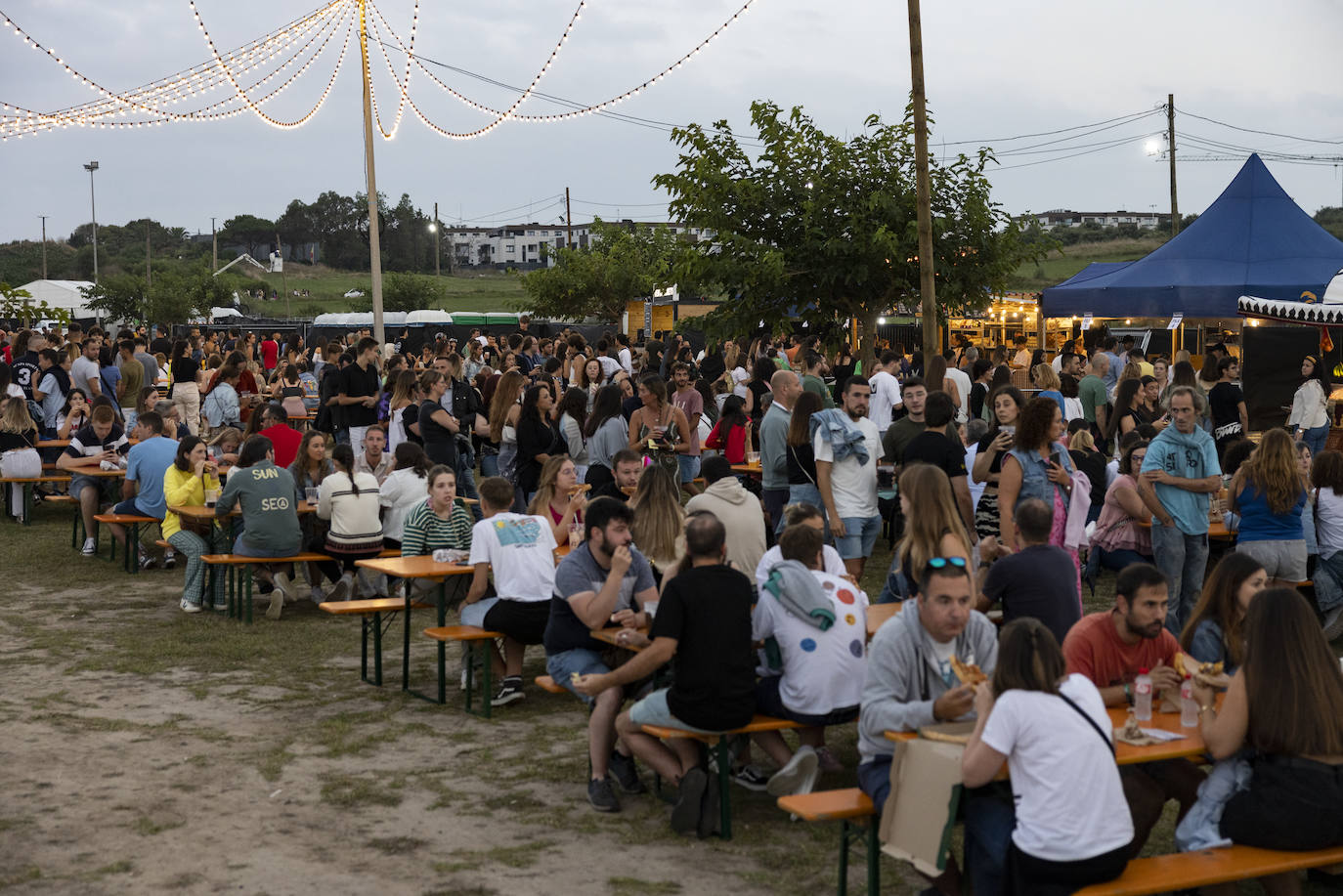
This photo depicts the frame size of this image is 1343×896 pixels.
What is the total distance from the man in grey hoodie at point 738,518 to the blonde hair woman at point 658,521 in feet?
0.70

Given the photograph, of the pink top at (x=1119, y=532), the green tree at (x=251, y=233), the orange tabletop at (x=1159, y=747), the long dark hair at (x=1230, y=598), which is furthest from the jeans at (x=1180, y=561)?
the green tree at (x=251, y=233)

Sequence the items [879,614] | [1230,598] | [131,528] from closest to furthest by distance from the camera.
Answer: [1230,598]
[879,614]
[131,528]

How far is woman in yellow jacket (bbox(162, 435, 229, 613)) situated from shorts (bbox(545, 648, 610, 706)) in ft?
14.2

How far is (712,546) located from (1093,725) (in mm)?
1795

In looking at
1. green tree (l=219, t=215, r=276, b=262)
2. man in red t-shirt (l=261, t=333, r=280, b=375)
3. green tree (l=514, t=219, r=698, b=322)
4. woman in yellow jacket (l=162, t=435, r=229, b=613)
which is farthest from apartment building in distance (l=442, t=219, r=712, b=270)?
woman in yellow jacket (l=162, t=435, r=229, b=613)

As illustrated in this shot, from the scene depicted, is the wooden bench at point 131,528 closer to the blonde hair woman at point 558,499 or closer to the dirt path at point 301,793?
the dirt path at point 301,793

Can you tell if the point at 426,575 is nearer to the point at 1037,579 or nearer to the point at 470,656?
the point at 470,656

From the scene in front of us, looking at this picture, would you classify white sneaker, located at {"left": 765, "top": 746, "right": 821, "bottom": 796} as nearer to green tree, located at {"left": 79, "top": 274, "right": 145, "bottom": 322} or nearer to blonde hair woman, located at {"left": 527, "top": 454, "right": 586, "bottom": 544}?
blonde hair woman, located at {"left": 527, "top": 454, "right": 586, "bottom": 544}

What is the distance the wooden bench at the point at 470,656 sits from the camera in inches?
270

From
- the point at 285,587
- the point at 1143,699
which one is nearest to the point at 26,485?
the point at 285,587

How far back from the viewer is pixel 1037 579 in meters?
5.40

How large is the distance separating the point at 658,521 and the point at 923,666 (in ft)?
7.42

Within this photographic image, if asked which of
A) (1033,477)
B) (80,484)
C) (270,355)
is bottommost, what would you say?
(80,484)

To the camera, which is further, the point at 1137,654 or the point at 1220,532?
the point at 1220,532
